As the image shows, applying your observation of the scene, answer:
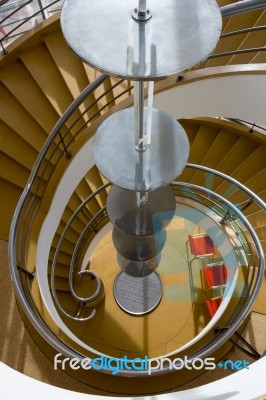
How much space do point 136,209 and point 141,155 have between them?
0.67 meters

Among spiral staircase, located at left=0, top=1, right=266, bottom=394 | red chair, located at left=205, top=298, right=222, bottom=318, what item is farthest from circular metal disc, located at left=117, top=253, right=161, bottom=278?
red chair, located at left=205, top=298, right=222, bottom=318

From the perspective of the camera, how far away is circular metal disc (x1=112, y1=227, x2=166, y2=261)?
11.2ft

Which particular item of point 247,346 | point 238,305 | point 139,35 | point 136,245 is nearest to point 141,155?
point 139,35

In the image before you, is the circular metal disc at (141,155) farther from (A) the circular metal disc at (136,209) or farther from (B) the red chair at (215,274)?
(B) the red chair at (215,274)

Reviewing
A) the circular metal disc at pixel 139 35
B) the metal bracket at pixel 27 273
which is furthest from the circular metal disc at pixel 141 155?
the metal bracket at pixel 27 273

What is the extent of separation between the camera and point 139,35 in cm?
159

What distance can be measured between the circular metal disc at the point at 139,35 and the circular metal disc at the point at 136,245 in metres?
1.98

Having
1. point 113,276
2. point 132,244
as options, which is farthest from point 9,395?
point 113,276

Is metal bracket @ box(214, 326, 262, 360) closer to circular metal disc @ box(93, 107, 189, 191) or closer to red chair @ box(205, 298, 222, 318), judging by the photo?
red chair @ box(205, 298, 222, 318)

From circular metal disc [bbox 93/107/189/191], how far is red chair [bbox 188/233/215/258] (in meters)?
3.96

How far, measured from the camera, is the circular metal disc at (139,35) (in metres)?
1.57

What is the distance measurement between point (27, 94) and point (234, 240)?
127 inches

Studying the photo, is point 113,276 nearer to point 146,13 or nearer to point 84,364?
point 84,364

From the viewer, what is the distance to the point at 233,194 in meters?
5.47
